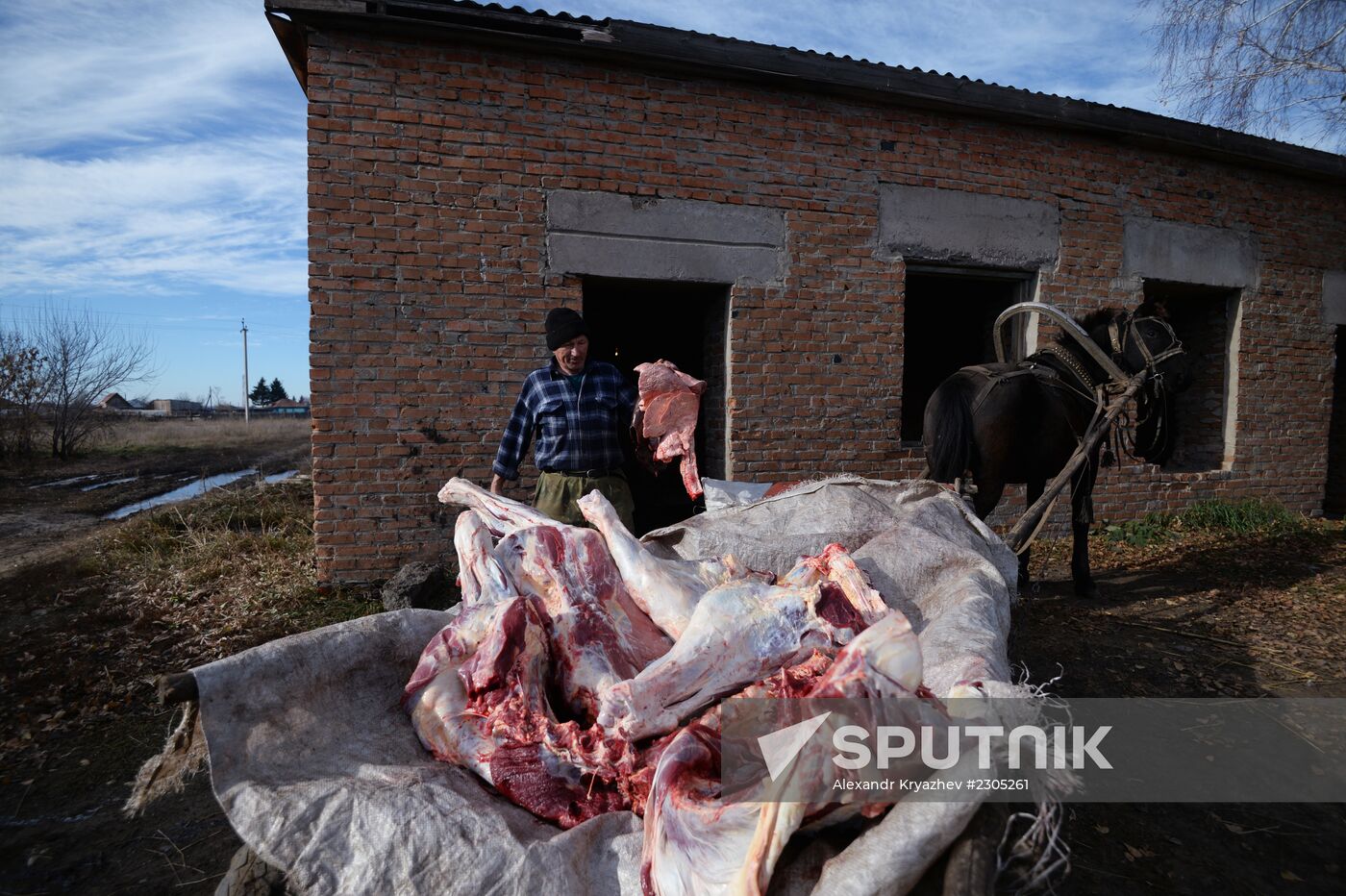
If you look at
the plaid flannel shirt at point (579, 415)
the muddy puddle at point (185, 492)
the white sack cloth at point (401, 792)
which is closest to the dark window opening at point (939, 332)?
the plaid flannel shirt at point (579, 415)

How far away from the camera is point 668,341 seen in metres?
8.29

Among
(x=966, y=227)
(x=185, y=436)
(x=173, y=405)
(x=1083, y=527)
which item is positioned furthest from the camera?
(x=173, y=405)

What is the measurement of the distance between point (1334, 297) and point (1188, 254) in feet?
8.20

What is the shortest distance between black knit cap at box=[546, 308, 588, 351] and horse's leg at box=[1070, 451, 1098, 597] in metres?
3.82

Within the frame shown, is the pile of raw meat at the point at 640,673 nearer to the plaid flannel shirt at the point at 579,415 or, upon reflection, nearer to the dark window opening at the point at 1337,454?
the plaid flannel shirt at the point at 579,415

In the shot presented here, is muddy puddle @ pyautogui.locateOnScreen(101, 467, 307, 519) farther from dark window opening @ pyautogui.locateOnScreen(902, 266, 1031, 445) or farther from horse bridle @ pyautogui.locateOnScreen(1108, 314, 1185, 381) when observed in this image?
horse bridle @ pyautogui.locateOnScreen(1108, 314, 1185, 381)

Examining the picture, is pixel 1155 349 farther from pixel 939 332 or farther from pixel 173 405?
pixel 173 405

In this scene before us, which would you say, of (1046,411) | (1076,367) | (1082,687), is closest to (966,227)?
(1076,367)

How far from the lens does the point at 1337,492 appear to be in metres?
9.07

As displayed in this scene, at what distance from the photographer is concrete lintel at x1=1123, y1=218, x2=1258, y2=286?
6.85 m

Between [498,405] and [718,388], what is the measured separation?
1.84 metres

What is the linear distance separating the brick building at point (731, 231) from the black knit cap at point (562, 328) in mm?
1659

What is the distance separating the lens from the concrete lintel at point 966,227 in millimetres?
5992

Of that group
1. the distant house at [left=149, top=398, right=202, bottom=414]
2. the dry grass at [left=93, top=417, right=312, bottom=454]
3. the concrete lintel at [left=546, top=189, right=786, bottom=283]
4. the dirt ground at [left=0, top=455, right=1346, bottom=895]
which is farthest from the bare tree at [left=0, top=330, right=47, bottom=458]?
the distant house at [left=149, top=398, right=202, bottom=414]
